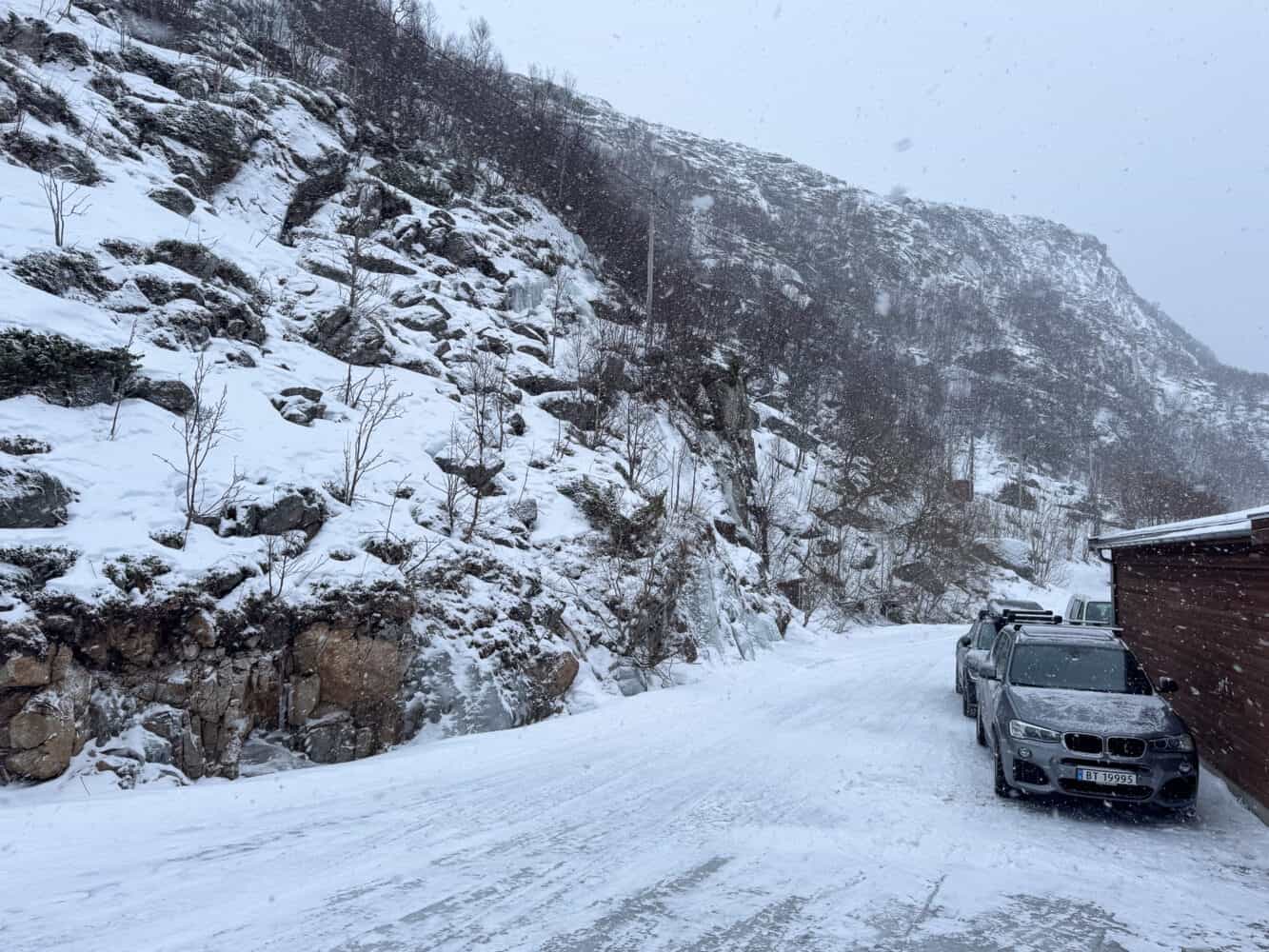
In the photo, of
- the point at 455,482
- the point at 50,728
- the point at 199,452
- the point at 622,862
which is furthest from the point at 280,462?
the point at 622,862

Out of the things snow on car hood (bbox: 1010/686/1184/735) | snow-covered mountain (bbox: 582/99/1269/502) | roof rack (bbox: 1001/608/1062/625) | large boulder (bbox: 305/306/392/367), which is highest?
snow-covered mountain (bbox: 582/99/1269/502)

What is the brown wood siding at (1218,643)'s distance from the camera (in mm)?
7152

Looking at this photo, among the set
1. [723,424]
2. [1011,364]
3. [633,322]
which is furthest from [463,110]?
[1011,364]

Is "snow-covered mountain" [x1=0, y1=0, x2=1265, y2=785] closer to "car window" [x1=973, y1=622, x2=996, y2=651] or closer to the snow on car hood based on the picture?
"car window" [x1=973, y1=622, x2=996, y2=651]

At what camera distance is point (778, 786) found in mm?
7090

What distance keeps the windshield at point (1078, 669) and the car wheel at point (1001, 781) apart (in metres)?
0.96

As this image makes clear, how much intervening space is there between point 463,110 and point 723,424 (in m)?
27.7

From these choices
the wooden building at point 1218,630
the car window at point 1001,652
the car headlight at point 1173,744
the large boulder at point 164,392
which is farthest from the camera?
the large boulder at point 164,392

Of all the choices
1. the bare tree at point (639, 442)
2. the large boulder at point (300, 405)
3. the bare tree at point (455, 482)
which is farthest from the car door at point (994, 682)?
the large boulder at point (300, 405)

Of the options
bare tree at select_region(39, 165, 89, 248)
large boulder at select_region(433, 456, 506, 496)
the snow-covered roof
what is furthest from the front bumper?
bare tree at select_region(39, 165, 89, 248)

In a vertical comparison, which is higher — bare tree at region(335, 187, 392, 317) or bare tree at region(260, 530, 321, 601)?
bare tree at region(335, 187, 392, 317)

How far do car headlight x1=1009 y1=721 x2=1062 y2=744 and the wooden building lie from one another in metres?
2.24

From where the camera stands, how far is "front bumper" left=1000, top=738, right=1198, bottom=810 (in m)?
6.21

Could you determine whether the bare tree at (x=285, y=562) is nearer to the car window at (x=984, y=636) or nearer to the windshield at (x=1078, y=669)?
the windshield at (x=1078, y=669)
